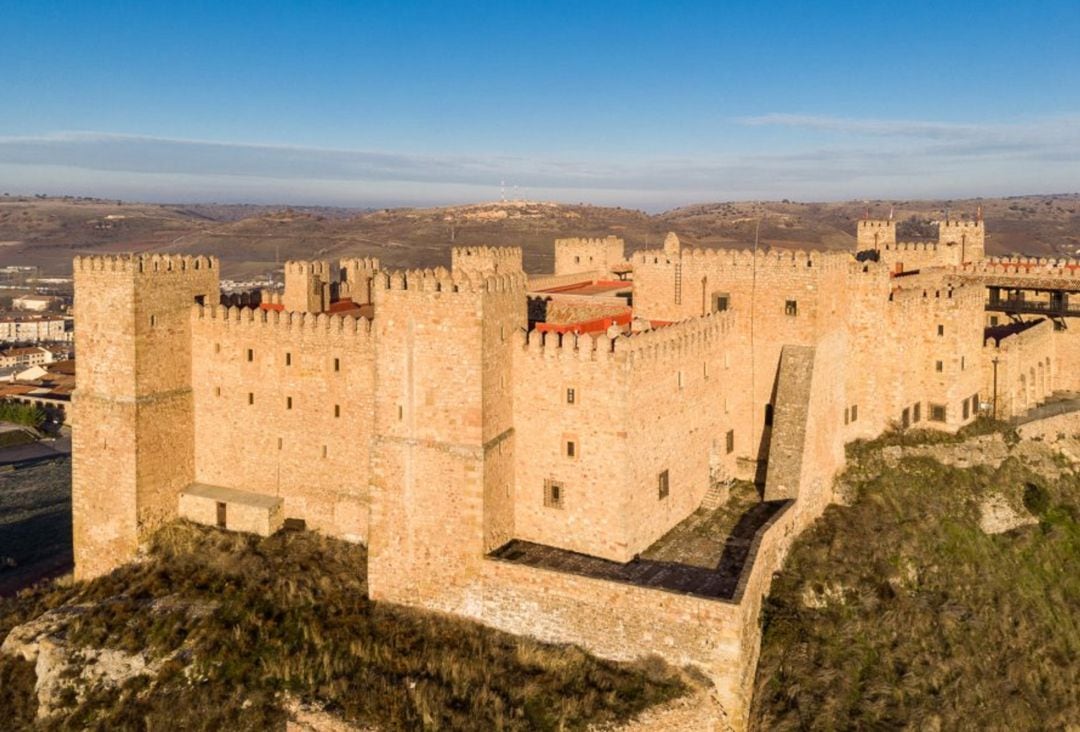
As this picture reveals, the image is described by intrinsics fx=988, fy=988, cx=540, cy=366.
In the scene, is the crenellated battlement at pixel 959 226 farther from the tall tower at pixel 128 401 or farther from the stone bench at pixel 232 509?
the tall tower at pixel 128 401

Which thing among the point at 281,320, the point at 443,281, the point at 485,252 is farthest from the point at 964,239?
the point at 281,320

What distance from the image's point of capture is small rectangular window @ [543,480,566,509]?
2223 cm

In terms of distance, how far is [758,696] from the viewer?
1986 centimetres

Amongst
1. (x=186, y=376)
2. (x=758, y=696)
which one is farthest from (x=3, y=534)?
(x=758, y=696)

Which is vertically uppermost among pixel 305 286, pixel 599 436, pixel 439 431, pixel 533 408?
pixel 305 286

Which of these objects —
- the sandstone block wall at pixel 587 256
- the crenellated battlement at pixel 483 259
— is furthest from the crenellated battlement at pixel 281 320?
the sandstone block wall at pixel 587 256

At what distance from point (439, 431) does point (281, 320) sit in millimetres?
7357

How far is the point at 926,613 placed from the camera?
23203 mm

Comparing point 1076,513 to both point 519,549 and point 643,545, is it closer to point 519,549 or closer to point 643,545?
point 643,545

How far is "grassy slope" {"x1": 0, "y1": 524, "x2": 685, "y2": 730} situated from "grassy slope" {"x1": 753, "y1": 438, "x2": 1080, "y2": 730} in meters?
3.43

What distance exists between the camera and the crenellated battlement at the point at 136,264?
26172 mm

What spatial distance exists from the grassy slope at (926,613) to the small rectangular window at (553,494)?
5.13m

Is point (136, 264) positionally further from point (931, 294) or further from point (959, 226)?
point (959, 226)

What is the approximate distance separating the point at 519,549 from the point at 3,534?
98.2 ft
